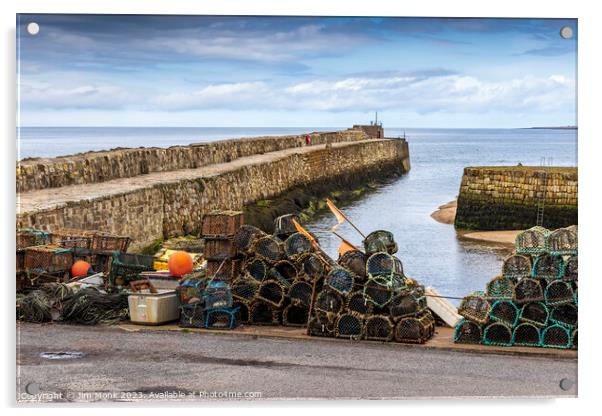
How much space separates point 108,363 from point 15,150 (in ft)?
6.82

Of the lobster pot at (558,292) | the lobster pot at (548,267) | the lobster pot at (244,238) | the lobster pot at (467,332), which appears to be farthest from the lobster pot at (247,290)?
the lobster pot at (558,292)

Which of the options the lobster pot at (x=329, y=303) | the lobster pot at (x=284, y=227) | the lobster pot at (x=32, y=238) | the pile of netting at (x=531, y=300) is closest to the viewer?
the pile of netting at (x=531, y=300)

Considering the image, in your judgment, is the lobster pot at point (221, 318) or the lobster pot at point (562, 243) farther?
the lobster pot at point (221, 318)

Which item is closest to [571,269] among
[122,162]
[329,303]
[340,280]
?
[340,280]

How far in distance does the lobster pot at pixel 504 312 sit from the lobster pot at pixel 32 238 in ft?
17.2

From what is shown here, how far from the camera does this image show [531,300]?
10.5 m

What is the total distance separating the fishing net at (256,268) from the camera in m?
11.4

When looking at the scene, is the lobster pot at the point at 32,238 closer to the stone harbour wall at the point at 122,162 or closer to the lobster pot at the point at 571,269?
the stone harbour wall at the point at 122,162

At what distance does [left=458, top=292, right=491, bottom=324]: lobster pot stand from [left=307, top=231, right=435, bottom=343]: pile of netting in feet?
Result: 1.35

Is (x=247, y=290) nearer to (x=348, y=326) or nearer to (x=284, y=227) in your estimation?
(x=284, y=227)

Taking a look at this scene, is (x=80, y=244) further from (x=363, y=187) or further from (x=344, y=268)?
(x=363, y=187)

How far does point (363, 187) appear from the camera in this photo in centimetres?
2497

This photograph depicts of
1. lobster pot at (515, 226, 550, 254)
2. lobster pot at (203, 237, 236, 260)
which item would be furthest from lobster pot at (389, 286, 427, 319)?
lobster pot at (203, 237, 236, 260)

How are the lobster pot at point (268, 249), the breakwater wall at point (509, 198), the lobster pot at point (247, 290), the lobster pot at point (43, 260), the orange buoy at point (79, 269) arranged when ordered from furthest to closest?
the breakwater wall at point (509, 198) < the orange buoy at point (79, 269) < the lobster pot at point (43, 260) < the lobster pot at point (268, 249) < the lobster pot at point (247, 290)
